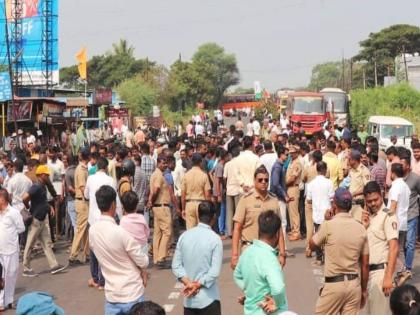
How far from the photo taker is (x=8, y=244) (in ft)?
33.2

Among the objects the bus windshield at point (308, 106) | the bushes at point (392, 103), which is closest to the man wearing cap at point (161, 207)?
the bus windshield at point (308, 106)

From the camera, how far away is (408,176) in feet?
38.0

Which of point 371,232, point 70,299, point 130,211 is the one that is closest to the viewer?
point 371,232

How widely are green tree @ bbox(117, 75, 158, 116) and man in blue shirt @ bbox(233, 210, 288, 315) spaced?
57848 millimetres

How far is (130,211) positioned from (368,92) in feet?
144

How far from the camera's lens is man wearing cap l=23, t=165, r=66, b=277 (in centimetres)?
1229

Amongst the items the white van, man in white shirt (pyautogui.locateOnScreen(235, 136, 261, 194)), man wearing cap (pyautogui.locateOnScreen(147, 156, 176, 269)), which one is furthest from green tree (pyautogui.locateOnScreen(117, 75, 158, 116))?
man wearing cap (pyautogui.locateOnScreen(147, 156, 176, 269))

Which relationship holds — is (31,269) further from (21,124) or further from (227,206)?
(21,124)

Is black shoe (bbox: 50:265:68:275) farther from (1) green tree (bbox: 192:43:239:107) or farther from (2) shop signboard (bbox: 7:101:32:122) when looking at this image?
(1) green tree (bbox: 192:43:239:107)

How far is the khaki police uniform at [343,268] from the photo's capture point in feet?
22.7

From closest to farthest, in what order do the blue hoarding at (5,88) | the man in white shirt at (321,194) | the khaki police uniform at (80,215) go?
the man in white shirt at (321,194), the khaki police uniform at (80,215), the blue hoarding at (5,88)

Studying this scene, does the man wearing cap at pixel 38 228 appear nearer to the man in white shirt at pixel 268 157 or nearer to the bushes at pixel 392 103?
the man in white shirt at pixel 268 157

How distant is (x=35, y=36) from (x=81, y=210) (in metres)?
34.8

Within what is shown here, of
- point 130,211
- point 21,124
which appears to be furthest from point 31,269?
point 21,124
